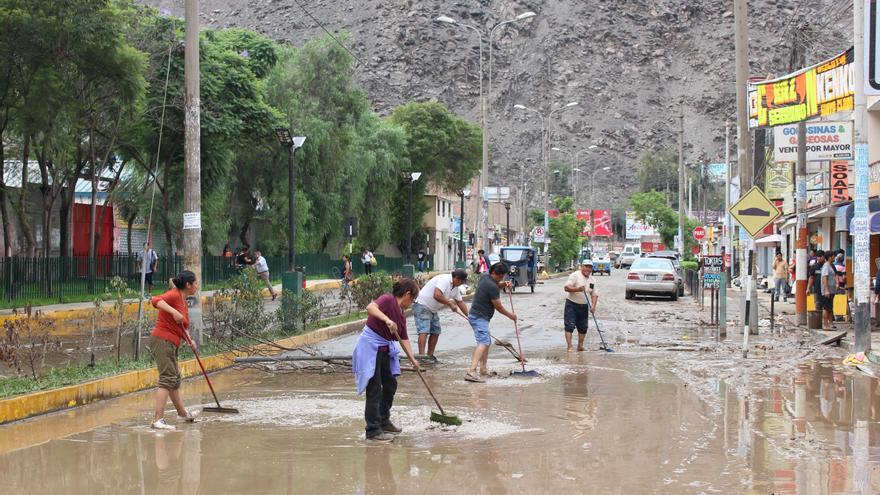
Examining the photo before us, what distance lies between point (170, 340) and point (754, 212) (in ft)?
36.9

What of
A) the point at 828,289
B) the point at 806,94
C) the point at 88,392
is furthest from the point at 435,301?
the point at 806,94

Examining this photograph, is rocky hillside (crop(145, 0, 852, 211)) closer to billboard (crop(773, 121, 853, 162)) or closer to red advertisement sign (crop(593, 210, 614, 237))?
red advertisement sign (crop(593, 210, 614, 237))

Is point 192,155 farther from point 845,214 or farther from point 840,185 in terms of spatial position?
point 840,185

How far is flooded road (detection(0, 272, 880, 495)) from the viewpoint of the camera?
729 cm

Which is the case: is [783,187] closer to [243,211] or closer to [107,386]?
[243,211]

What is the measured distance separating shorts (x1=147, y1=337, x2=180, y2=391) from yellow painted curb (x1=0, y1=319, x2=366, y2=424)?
4.94ft

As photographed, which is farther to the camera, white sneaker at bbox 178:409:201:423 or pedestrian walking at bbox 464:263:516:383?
pedestrian walking at bbox 464:263:516:383

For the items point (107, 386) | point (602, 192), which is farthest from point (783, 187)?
point (602, 192)

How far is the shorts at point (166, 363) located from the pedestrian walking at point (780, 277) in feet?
85.6

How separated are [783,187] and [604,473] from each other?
126ft

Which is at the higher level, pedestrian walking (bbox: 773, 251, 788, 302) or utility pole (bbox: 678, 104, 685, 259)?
utility pole (bbox: 678, 104, 685, 259)

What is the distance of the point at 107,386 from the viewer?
450 inches

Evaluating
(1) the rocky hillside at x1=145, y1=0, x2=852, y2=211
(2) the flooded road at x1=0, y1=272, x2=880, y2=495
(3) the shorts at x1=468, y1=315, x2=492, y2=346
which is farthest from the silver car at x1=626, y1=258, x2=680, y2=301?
(1) the rocky hillside at x1=145, y1=0, x2=852, y2=211

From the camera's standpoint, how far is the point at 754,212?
17.3 meters
